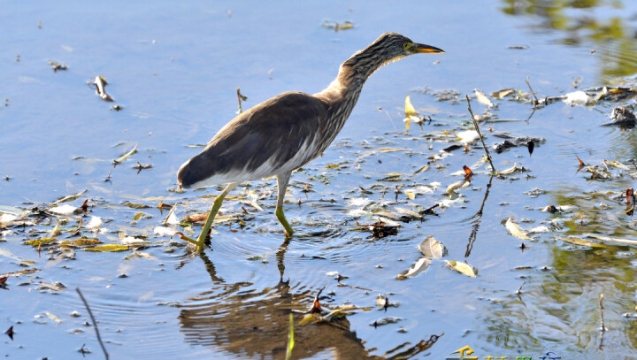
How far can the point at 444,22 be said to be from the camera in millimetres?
10391

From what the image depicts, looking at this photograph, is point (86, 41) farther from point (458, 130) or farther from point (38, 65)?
point (458, 130)

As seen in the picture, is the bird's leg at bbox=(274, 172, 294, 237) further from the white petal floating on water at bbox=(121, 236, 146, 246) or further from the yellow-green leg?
the white petal floating on water at bbox=(121, 236, 146, 246)

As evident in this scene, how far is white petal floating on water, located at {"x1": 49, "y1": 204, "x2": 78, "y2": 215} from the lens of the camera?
6.51m

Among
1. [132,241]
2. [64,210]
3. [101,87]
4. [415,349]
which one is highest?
[101,87]

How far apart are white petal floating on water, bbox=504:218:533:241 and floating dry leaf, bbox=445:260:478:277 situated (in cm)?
56

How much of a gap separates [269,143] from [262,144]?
55mm

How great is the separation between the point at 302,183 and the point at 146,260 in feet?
5.36

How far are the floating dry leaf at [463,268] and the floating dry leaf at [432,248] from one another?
116 mm

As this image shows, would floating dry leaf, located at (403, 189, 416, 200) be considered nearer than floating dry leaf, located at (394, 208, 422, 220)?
No

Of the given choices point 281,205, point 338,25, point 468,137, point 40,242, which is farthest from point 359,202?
point 338,25

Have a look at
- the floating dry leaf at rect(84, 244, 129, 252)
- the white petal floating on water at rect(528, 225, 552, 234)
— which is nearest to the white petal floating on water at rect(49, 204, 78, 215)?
the floating dry leaf at rect(84, 244, 129, 252)

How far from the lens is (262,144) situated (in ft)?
20.1

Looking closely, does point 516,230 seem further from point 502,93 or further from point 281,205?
point 502,93

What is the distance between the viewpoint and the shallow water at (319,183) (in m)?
5.21
